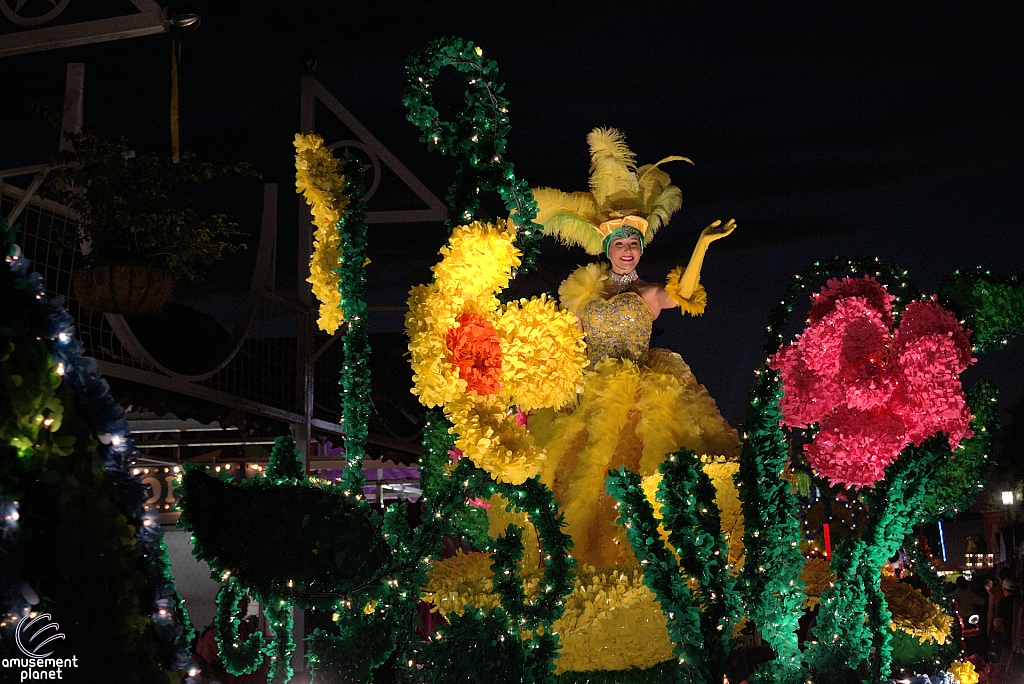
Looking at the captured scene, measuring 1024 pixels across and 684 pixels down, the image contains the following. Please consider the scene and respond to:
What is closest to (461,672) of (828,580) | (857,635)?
(857,635)

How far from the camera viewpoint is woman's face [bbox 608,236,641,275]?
541 cm

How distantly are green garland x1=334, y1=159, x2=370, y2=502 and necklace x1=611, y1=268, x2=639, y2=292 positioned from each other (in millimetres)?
2138

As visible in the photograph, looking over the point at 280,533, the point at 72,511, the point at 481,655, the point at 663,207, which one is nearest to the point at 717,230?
the point at 663,207

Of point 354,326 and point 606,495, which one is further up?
point 354,326

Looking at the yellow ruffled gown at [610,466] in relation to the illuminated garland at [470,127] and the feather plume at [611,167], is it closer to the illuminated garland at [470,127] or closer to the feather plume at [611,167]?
the feather plume at [611,167]

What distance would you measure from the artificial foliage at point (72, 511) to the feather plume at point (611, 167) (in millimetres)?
3693

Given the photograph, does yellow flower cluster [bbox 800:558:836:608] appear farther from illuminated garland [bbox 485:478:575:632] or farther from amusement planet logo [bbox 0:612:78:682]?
amusement planet logo [bbox 0:612:78:682]

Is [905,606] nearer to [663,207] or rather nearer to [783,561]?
[783,561]

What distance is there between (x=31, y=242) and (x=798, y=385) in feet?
14.0

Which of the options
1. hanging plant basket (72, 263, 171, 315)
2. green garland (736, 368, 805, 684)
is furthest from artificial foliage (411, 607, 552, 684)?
hanging plant basket (72, 263, 171, 315)

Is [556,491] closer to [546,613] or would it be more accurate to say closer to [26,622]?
[546,613]

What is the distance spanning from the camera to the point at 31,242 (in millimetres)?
5488

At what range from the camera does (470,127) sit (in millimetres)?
3734

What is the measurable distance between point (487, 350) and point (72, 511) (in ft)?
6.11
